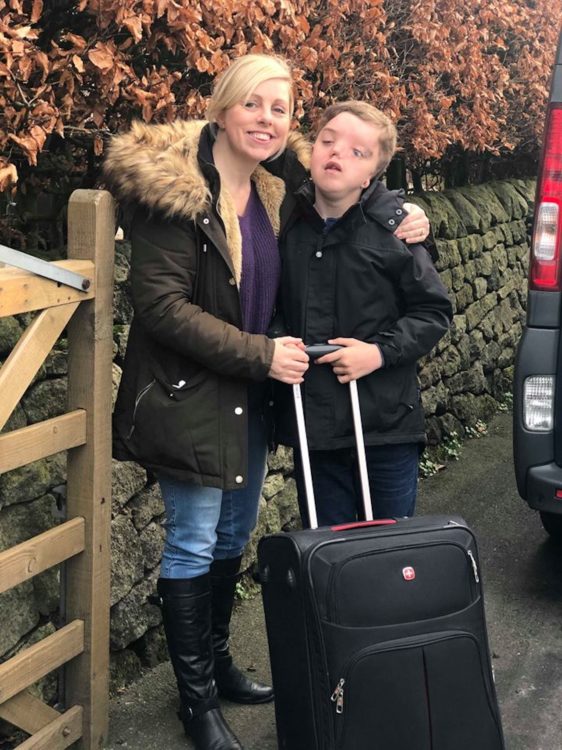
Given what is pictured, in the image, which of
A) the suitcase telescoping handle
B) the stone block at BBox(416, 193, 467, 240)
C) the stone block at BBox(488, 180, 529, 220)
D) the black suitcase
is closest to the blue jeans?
the suitcase telescoping handle

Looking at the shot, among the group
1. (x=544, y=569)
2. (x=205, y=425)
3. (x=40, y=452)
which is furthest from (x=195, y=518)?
(x=544, y=569)

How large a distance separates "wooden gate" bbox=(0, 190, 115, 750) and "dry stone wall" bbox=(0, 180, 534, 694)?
0.59 ft

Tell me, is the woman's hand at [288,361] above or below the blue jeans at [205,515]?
above

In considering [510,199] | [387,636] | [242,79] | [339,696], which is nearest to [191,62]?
[242,79]

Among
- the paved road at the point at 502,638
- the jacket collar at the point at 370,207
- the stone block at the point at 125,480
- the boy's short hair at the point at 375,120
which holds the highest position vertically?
the boy's short hair at the point at 375,120

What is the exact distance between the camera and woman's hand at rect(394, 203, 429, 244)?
339cm

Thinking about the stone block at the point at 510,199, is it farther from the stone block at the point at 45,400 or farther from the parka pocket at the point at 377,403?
the stone block at the point at 45,400

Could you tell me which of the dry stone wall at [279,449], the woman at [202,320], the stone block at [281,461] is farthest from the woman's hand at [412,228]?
the stone block at [281,461]

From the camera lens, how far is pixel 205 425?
3.22 meters

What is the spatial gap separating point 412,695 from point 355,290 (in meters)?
1.19

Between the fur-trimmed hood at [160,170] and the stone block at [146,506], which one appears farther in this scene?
the stone block at [146,506]

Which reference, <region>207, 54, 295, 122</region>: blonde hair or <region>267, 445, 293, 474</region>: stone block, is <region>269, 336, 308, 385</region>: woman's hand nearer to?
<region>207, 54, 295, 122</region>: blonde hair

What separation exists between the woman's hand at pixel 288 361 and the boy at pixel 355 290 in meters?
0.11

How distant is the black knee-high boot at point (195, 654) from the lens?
11.2 ft
